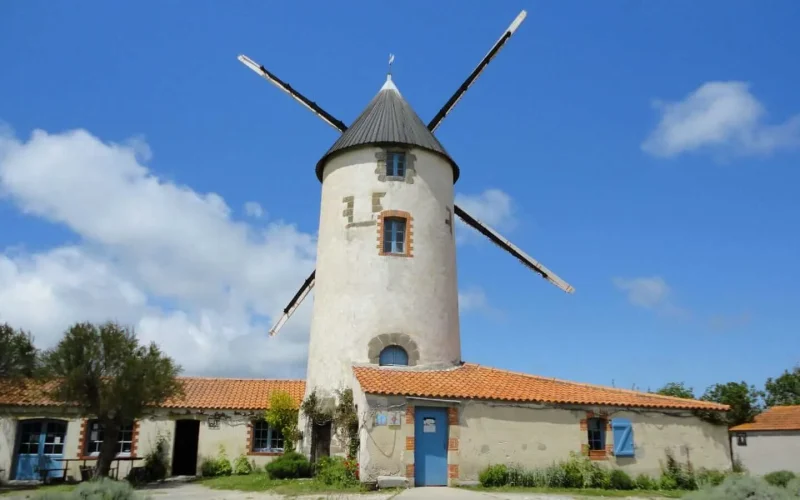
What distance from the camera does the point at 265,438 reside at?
73.6 ft

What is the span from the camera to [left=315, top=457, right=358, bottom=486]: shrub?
16172 mm

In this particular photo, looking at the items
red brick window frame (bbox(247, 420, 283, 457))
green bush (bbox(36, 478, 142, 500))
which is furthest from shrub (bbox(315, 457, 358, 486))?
green bush (bbox(36, 478, 142, 500))

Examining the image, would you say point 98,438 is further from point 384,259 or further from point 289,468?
point 384,259

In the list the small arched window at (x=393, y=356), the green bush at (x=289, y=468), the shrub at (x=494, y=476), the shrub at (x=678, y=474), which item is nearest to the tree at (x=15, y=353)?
the green bush at (x=289, y=468)

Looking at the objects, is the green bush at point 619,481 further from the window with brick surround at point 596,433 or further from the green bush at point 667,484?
the green bush at point 667,484

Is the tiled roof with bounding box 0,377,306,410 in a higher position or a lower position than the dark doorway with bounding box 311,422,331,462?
higher

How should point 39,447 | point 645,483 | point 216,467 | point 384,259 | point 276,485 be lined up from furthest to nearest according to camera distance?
point 216,467, point 39,447, point 384,259, point 645,483, point 276,485

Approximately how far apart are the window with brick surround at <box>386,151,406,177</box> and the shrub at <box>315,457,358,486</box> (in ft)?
29.4

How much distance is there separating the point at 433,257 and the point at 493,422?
5.84 meters

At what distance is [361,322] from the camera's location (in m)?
19.8

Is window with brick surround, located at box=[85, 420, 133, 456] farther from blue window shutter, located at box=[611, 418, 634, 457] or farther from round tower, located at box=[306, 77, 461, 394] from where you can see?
blue window shutter, located at box=[611, 418, 634, 457]

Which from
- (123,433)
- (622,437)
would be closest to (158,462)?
(123,433)

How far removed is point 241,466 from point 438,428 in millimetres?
8289

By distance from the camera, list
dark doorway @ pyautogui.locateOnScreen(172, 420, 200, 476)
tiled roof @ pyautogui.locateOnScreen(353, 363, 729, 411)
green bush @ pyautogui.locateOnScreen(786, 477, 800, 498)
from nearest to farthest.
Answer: green bush @ pyautogui.locateOnScreen(786, 477, 800, 498), tiled roof @ pyautogui.locateOnScreen(353, 363, 729, 411), dark doorway @ pyautogui.locateOnScreen(172, 420, 200, 476)
